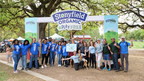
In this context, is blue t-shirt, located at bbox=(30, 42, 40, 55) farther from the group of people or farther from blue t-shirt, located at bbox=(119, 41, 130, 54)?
blue t-shirt, located at bbox=(119, 41, 130, 54)

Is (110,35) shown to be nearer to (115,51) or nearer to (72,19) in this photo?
(115,51)

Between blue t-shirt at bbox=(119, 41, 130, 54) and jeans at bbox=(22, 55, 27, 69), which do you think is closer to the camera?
blue t-shirt at bbox=(119, 41, 130, 54)

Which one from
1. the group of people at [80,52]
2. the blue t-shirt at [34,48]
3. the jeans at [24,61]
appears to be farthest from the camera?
the blue t-shirt at [34,48]

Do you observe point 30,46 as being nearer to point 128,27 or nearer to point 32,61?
point 32,61

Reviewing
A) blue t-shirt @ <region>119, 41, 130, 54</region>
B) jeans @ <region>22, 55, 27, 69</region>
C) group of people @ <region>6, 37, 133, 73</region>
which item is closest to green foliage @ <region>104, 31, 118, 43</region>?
group of people @ <region>6, 37, 133, 73</region>

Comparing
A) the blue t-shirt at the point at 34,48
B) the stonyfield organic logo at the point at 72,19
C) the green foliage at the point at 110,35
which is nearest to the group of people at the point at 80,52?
the blue t-shirt at the point at 34,48

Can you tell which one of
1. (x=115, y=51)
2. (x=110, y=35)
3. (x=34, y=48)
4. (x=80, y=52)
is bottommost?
(x=80, y=52)

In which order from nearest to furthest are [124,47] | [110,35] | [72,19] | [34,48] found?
[124,47], [34,48], [110,35], [72,19]

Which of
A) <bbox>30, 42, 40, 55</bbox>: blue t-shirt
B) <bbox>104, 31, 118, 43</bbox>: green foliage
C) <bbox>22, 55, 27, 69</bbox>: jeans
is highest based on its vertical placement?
<bbox>104, 31, 118, 43</bbox>: green foliage

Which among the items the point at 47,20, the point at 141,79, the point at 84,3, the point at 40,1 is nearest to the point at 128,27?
the point at 84,3

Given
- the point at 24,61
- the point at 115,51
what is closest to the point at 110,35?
the point at 115,51

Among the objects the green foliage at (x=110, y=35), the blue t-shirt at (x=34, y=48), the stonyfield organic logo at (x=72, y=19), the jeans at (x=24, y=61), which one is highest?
the stonyfield organic logo at (x=72, y=19)

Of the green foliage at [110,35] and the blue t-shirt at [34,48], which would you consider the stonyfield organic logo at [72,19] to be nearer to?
the green foliage at [110,35]

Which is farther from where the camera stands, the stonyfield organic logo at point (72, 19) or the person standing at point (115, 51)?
the stonyfield organic logo at point (72, 19)
